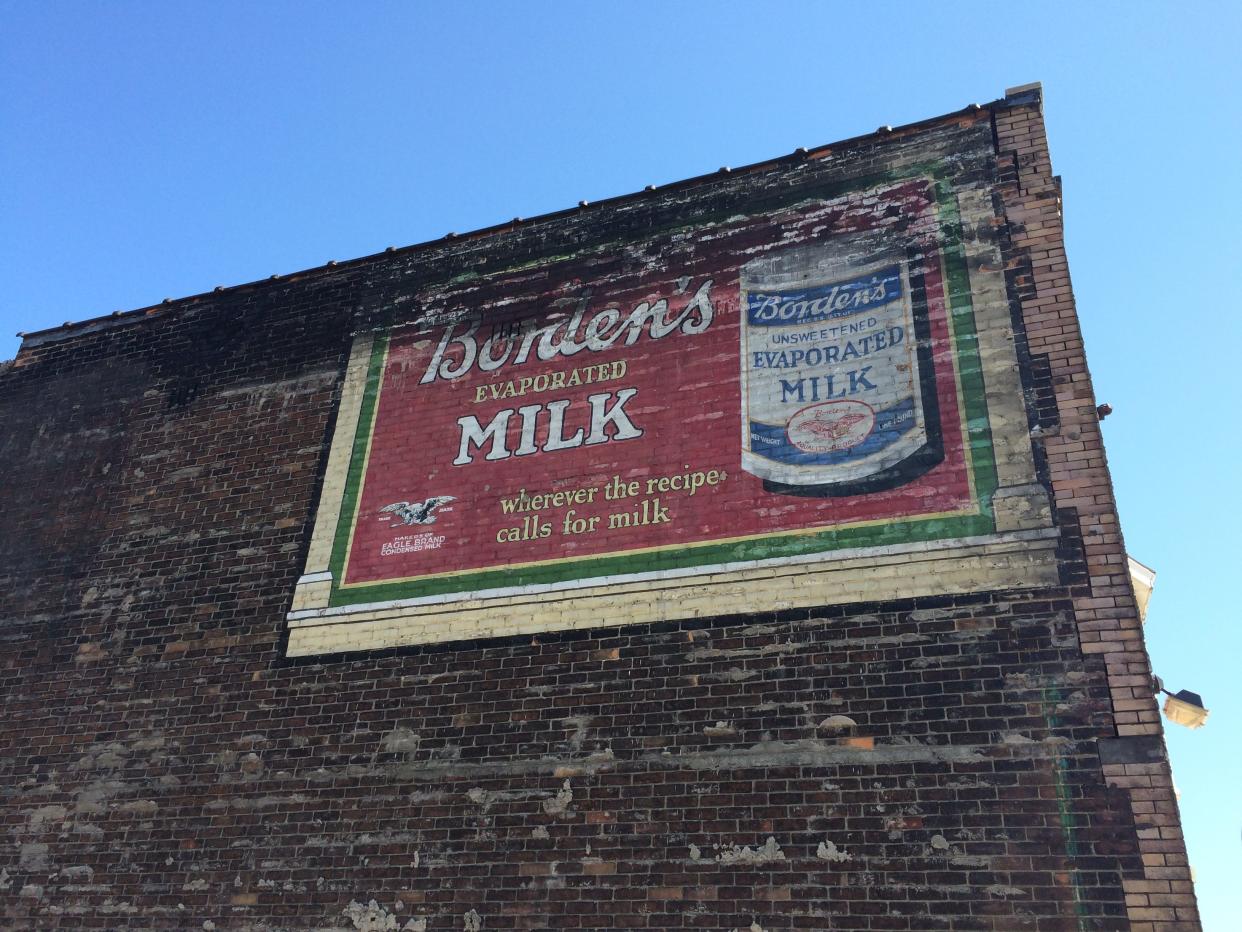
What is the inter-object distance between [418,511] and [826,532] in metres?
4.03

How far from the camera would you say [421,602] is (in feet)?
30.0

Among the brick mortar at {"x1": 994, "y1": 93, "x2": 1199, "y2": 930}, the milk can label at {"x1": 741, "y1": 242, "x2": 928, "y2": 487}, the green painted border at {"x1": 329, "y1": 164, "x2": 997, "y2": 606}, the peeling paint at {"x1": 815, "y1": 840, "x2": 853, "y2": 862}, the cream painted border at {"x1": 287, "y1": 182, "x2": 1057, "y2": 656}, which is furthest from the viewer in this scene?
the milk can label at {"x1": 741, "y1": 242, "x2": 928, "y2": 487}

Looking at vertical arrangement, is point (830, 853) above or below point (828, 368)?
below

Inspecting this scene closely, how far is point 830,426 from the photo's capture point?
333 inches

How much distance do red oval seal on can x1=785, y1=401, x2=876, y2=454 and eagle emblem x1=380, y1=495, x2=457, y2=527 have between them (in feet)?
11.2

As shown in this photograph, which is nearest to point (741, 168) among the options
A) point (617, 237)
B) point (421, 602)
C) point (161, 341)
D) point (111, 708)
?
point (617, 237)

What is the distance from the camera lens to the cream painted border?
7473 millimetres

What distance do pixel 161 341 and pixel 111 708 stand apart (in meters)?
4.84

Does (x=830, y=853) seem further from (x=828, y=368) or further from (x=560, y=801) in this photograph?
(x=828, y=368)

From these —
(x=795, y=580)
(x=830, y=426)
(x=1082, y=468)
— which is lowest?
(x=795, y=580)

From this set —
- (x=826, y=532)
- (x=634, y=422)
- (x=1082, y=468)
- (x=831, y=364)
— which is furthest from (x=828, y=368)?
(x=1082, y=468)

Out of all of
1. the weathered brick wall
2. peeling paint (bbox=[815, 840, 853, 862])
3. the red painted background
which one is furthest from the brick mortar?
peeling paint (bbox=[815, 840, 853, 862])

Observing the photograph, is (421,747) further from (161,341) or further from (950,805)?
(161,341)

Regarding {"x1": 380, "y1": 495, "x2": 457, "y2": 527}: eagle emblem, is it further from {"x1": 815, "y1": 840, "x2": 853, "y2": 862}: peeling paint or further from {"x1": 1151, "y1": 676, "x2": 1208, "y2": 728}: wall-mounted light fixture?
{"x1": 1151, "y1": 676, "x2": 1208, "y2": 728}: wall-mounted light fixture
